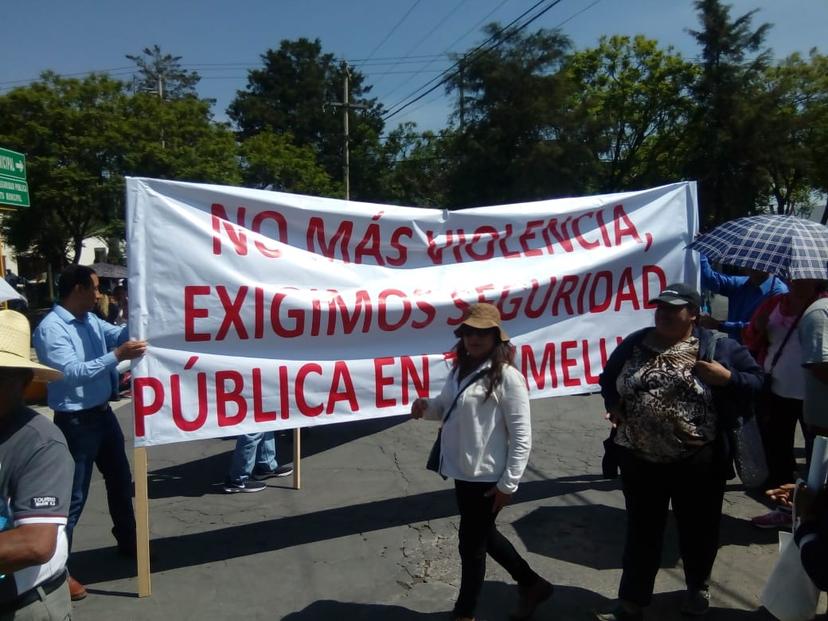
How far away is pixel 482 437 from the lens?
3.28 metres

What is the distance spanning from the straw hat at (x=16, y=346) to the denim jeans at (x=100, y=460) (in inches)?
68.7

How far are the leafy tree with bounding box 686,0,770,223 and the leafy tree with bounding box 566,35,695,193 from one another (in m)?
1.24

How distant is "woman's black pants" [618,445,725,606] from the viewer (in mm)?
3477

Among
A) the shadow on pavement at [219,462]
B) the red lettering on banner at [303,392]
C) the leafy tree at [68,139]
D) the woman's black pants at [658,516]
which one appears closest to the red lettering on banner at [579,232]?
the woman's black pants at [658,516]

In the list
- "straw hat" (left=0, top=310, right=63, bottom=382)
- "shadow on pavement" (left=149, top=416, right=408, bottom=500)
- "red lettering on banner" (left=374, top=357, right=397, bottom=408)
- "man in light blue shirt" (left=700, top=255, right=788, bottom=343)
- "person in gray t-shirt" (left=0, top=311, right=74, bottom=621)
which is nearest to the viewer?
"person in gray t-shirt" (left=0, top=311, right=74, bottom=621)

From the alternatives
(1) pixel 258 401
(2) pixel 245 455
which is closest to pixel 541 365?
(1) pixel 258 401

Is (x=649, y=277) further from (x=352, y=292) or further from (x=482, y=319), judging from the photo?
(x=482, y=319)

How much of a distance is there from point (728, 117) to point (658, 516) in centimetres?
2554

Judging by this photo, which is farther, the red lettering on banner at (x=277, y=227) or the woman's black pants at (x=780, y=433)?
the woman's black pants at (x=780, y=433)

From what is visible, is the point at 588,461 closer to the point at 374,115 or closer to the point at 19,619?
the point at 19,619

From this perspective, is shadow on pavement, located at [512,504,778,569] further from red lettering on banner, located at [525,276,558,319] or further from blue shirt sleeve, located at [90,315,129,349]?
blue shirt sleeve, located at [90,315,129,349]

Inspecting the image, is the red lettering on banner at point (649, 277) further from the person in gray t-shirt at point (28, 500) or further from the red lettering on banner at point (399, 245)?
the person in gray t-shirt at point (28, 500)

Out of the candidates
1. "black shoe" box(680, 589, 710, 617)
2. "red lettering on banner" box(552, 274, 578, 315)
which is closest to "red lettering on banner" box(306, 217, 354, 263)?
"red lettering on banner" box(552, 274, 578, 315)

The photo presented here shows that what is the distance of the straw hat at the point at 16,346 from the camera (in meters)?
2.06
